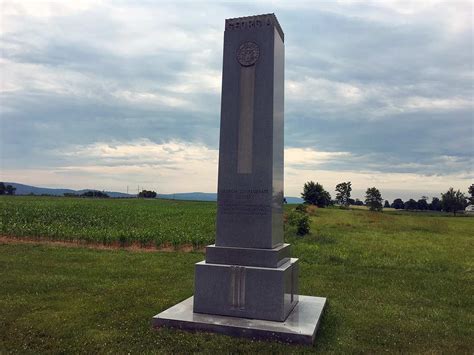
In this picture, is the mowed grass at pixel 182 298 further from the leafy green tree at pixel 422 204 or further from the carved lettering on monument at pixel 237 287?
the leafy green tree at pixel 422 204

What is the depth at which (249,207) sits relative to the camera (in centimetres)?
682

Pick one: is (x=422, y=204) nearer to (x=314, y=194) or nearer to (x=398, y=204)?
(x=398, y=204)

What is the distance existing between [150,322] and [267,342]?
6.74 ft

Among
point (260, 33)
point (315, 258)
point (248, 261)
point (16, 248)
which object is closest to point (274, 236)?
point (248, 261)

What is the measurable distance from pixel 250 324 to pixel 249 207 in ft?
6.18

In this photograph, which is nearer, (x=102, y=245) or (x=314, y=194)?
(x=102, y=245)

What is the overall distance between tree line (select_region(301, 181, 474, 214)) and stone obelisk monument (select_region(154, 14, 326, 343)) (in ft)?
232

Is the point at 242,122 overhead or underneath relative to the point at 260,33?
underneath

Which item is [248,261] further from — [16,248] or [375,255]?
[16,248]

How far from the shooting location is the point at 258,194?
679 cm

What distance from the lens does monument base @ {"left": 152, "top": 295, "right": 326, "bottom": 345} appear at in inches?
229

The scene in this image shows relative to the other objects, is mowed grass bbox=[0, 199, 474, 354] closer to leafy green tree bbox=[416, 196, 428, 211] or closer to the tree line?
the tree line

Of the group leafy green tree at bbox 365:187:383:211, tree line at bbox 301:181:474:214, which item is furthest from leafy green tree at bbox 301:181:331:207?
leafy green tree at bbox 365:187:383:211

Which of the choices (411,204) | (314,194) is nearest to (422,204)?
(411,204)
